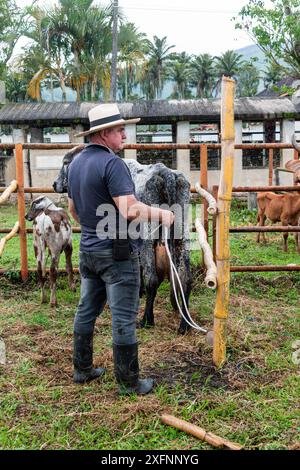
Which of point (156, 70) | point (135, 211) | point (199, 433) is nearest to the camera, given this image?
point (199, 433)

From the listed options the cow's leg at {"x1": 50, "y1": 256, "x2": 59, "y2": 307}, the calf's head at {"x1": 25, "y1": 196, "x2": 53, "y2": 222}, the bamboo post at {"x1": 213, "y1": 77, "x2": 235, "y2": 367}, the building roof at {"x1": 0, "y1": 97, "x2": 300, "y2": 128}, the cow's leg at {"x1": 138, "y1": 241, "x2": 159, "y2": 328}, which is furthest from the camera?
the building roof at {"x1": 0, "y1": 97, "x2": 300, "y2": 128}

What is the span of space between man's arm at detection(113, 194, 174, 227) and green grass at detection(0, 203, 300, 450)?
3.77 feet

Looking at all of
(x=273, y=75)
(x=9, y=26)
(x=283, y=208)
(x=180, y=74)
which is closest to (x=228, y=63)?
(x=180, y=74)

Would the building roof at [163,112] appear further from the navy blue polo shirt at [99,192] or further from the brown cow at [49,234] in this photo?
the navy blue polo shirt at [99,192]

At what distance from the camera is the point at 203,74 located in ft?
185

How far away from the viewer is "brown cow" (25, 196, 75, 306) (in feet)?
17.4

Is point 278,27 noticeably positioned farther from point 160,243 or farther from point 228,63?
point 228,63

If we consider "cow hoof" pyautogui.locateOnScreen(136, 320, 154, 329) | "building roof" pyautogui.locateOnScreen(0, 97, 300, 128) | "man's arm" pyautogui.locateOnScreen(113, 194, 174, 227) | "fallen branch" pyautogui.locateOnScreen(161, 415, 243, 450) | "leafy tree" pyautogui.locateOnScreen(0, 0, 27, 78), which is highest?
"leafy tree" pyautogui.locateOnScreen(0, 0, 27, 78)

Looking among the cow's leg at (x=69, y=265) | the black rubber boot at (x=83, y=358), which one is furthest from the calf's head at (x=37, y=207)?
the black rubber boot at (x=83, y=358)

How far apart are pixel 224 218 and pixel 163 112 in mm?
11515

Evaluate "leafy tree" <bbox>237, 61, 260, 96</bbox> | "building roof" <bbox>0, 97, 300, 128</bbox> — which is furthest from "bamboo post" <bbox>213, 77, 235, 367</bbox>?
"leafy tree" <bbox>237, 61, 260, 96</bbox>

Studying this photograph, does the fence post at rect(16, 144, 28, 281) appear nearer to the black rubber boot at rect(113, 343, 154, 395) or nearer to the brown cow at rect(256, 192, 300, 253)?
the black rubber boot at rect(113, 343, 154, 395)

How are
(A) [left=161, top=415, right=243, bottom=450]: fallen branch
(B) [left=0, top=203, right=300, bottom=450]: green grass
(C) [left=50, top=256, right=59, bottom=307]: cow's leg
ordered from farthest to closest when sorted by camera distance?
(C) [left=50, top=256, right=59, bottom=307]: cow's leg → (B) [left=0, top=203, right=300, bottom=450]: green grass → (A) [left=161, top=415, right=243, bottom=450]: fallen branch

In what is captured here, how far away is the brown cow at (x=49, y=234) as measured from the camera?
5.29m
